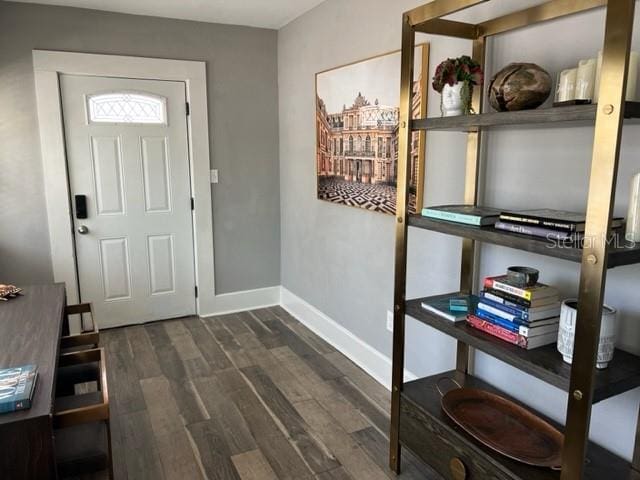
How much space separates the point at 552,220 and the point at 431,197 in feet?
3.43

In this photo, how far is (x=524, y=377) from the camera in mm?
1984

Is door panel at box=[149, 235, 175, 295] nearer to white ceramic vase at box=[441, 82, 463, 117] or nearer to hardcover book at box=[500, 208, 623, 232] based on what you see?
white ceramic vase at box=[441, 82, 463, 117]

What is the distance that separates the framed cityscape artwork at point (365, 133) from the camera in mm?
2490

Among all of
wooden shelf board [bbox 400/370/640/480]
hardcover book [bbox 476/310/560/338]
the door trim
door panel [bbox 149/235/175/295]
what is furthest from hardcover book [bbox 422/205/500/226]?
door panel [bbox 149/235/175/295]

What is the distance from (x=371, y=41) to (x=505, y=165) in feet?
→ 4.14

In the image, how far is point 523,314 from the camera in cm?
159

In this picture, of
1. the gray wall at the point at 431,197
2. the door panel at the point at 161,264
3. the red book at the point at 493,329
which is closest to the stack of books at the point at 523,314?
the red book at the point at 493,329

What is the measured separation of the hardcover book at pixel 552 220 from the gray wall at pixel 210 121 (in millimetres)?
2864

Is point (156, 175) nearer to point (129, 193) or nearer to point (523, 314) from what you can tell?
point (129, 193)

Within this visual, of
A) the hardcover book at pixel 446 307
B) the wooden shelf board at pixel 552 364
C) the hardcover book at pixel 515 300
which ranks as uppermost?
the hardcover book at pixel 515 300

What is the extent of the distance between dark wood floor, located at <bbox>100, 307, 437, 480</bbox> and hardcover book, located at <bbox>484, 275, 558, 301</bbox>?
3.26 feet

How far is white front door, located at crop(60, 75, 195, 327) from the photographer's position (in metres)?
3.55

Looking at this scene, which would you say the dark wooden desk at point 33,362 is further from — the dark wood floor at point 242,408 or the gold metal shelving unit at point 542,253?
the gold metal shelving unit at point 542,253

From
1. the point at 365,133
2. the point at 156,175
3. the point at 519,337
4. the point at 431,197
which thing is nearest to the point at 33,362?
the point at 519,337
